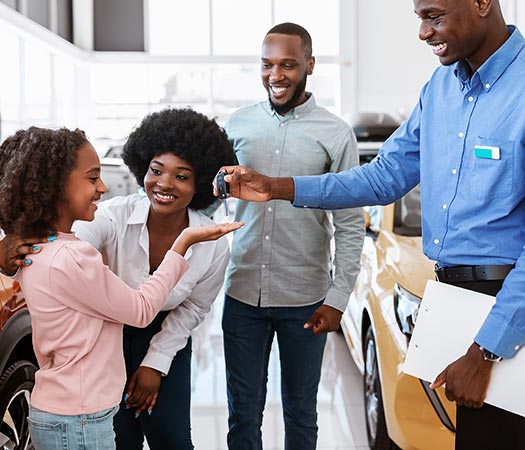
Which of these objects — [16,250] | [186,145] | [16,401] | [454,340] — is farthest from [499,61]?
[16,401]

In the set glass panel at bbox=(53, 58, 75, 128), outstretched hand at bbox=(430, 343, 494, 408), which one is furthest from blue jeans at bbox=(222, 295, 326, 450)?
glass panel at bbox=(53, 58, 75, 128)

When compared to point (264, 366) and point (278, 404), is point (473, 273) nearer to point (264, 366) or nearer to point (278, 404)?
point (264, 366)

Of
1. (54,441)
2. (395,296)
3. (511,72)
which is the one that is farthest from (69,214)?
(395,296)

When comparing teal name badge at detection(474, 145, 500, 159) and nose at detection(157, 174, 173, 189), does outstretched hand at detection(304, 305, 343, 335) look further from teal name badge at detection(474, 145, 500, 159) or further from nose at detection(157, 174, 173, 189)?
teal name badge at detection(474, 145, 500, 159)

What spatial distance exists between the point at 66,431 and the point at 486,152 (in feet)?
4.20

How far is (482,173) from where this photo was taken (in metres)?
1.90

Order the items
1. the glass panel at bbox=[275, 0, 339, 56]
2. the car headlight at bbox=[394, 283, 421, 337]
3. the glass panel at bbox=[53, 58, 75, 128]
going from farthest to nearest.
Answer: the glass panel at bbox=[275, 0, 339, 56], the glass panel at bbox=[53, 58, 75, 128], the car headlight at bbox=[394, 283, 421, 337]

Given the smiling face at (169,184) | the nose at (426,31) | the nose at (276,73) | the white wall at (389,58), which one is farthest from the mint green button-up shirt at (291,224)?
the white wall at (389,58)

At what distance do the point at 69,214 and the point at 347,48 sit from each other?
606 inches

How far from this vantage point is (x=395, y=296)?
336cm

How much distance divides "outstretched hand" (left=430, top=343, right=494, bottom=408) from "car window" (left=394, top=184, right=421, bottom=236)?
225 centimetres

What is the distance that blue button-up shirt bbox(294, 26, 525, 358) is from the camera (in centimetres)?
182

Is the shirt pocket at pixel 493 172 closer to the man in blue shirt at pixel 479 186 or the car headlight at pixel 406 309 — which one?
the man in blue shirt at pixel 479 186

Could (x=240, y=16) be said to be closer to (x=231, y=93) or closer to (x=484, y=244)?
(x=231, y=93)
